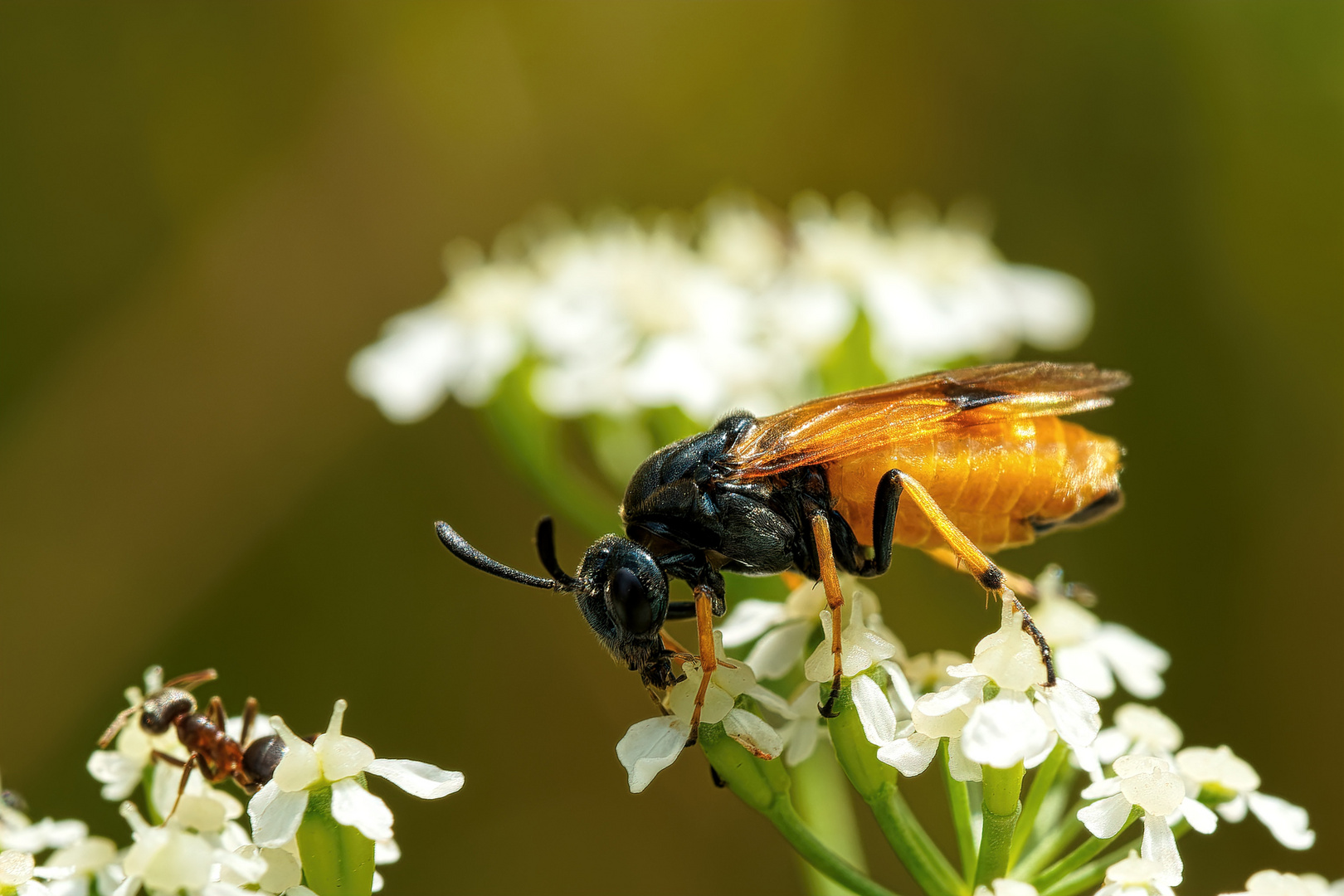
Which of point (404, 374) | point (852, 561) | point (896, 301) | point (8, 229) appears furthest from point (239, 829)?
point (8, 229)

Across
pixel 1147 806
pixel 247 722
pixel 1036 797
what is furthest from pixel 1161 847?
pixel 247 722

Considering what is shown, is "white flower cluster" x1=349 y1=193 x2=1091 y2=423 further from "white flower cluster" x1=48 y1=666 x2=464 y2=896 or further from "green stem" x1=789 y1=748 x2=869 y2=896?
"white flower cluster" x1=48 y1=666 x2=464 y2=896

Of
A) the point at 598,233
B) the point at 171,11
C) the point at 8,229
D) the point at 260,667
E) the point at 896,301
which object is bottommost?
the point at 260,667

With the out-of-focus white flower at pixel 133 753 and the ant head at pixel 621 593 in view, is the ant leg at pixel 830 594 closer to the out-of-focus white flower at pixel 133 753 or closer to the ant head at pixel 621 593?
the ant head at pixel 621 593

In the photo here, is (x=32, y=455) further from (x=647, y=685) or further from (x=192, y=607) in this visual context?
(x=647, y=685)

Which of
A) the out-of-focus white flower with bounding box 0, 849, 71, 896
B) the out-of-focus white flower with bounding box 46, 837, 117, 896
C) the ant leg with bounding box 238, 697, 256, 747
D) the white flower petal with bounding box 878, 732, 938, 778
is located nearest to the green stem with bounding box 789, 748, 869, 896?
the white flower petal with bounding box 878, 732, 938, 778

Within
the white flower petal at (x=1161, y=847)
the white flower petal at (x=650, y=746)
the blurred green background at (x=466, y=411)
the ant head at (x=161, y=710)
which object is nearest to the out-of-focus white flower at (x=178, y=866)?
the ant head at (x=161, y=710)
